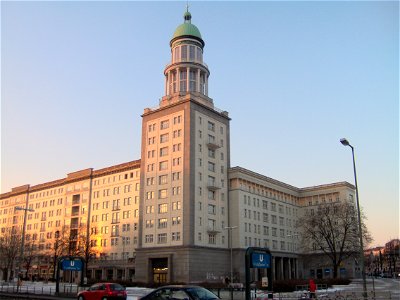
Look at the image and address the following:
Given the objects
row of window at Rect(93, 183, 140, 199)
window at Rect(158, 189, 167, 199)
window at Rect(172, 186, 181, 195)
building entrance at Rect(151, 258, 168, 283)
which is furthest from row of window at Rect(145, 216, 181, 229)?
row of window at Rect(93, 183, 140, 199)

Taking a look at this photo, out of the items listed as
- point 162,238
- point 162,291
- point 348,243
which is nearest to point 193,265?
point 162,238

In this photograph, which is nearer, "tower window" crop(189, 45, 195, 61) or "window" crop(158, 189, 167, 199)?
"window" crop(158, 189, 167, 199)

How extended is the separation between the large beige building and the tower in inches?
7.3

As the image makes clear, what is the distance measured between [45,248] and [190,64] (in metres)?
64.4

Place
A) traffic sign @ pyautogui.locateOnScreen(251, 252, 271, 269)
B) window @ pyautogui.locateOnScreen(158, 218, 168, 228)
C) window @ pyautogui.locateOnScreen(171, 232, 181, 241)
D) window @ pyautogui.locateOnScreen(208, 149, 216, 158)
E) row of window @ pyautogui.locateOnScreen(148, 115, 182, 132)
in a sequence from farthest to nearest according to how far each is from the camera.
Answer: window @ pyautogui.locateOnScreen(208, 149, 216, 158) < row of window @ pyautogui.locateOnScreen(148, 115, 182, 132) < window @ pyautogui.locateOnScreen(158, 218, 168, 228) < window @ pyautogui.locateOnScreen(171, 232, 181, 241) < traffic sign @ pyautogui.locateOnScreen(251, 252, 271, 269)

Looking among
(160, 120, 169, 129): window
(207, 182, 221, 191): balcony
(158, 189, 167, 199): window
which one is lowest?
(158, 189, 167, 199): window

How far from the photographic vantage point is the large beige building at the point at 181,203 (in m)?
79.4

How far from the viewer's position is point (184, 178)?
79.7 meters

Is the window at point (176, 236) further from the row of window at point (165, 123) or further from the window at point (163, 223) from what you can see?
the row of window at point (165, 123)

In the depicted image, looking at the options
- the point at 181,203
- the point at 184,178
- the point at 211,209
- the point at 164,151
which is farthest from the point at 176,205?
the point at 164,151

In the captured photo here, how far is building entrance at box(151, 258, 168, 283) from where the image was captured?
78312mm

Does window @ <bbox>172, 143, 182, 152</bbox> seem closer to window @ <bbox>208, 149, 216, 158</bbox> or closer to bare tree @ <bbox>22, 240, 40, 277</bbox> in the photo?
window @ <bbox>208, 149, 216, 158</bbox>

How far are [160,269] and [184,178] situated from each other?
16.9 meters

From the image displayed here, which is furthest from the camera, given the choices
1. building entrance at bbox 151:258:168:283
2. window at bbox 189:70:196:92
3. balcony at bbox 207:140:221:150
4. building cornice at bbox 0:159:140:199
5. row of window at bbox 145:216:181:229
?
building cornice at bbox 0:159:140:199
